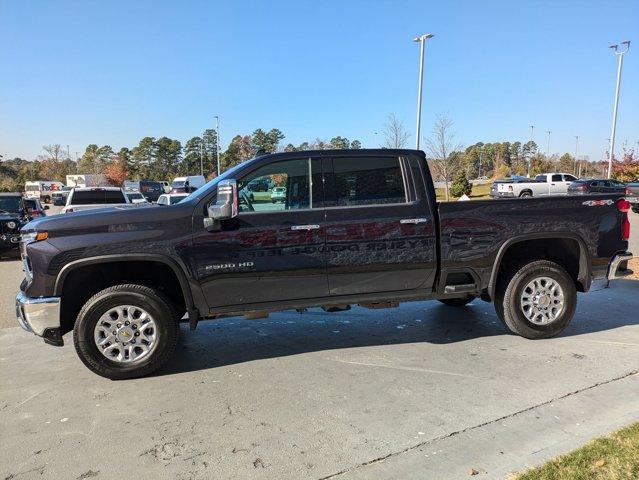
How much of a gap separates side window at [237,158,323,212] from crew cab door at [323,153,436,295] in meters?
0.14

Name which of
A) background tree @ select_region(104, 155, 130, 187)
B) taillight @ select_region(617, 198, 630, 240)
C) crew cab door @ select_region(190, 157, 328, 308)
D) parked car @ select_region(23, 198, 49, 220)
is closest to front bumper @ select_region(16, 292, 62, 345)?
crew cab door @ select_region(190, 157, 328, 308)

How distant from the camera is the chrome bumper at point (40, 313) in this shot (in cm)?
428

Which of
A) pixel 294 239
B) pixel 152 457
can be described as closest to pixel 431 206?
pixel 294 239

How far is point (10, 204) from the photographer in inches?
531

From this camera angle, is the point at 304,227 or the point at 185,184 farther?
Answer: the point at 185,184

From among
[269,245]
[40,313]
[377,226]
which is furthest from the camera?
[377,226]

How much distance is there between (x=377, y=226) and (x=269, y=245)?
3.43 ft

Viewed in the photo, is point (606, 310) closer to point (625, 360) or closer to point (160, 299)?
point (625, 360)

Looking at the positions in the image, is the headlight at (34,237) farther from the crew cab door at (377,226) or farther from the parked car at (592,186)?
the parked car at (592,186)

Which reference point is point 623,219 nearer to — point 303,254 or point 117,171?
point 303,254

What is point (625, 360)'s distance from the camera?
15.8ft

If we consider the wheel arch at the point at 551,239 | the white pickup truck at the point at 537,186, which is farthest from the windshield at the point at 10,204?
the white pickup truck at the point at 537,186

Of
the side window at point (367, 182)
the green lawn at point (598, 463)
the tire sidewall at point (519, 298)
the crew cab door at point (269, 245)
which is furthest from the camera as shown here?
the tire sidewall at point (519, 298)

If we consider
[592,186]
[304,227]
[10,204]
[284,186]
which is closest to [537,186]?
[592,186]
